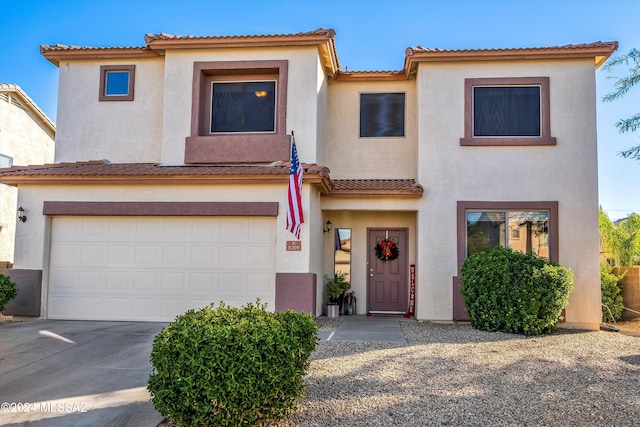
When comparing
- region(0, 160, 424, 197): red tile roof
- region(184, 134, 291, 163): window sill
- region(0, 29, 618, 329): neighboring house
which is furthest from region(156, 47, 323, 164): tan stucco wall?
region(0, 160, 424, 197): red tile roof

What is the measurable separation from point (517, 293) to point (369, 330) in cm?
305

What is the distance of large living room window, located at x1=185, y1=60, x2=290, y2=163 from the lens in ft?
41.6

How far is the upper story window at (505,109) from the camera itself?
1265cm

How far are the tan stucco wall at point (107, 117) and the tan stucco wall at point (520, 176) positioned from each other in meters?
6.97

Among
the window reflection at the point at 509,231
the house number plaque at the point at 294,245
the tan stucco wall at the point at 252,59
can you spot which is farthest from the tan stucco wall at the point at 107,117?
the window reflection at the point at 509,231

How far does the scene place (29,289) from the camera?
1174cm

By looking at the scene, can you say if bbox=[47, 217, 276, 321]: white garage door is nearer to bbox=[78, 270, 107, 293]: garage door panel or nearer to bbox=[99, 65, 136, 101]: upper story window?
bbox=[78, 270, 107, 293]: garage door panel

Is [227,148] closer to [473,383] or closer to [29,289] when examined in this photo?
[29,289]

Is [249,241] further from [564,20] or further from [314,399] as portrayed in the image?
[564,20]

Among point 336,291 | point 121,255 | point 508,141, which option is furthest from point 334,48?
point 121,255

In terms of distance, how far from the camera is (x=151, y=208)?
11.7 meters

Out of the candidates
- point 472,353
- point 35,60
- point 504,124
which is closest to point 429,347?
point 472,353

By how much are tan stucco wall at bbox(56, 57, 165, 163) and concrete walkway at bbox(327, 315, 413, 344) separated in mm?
6465

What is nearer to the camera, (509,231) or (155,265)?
(155,265)
